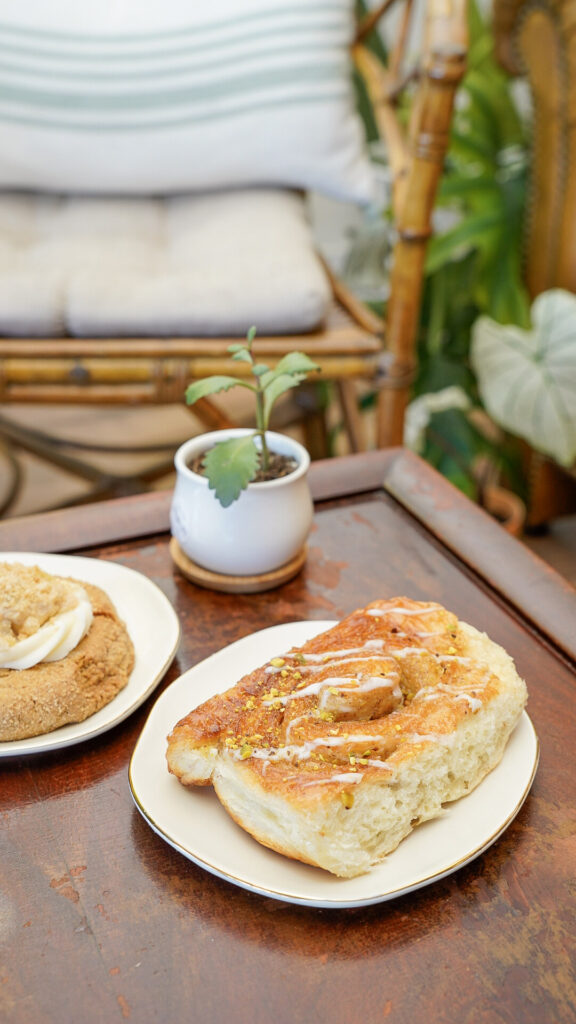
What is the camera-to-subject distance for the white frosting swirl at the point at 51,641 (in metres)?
0.62

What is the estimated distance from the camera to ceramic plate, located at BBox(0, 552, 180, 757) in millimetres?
594

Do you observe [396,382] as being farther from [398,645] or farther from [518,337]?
[398,645]

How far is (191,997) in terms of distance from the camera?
18.0 inches

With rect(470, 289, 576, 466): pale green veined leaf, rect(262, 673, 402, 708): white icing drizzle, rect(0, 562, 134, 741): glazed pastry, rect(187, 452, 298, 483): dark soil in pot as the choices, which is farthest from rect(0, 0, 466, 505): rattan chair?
rect(262, 673, 402, 708): white icing drizzle

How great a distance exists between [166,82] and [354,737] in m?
1.35

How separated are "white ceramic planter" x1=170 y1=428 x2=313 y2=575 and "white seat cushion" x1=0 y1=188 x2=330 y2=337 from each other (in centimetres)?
56

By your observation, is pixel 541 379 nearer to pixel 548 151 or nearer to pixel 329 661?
pixel 548 151

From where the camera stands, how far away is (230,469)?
0.72 meters

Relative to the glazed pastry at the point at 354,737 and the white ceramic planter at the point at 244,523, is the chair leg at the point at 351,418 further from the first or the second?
the glazed pastry at the point at 354,737

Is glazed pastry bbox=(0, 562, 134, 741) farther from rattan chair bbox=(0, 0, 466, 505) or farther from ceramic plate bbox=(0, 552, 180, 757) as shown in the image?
rattan chair bbox=(0, 0, 466, 505)

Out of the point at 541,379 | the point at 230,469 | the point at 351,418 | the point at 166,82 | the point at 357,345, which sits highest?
the point at 166,82

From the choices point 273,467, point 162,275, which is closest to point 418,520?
point 273,467

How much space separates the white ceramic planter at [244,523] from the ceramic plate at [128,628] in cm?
6

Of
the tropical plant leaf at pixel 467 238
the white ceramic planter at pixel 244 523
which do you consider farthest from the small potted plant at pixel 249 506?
the tropical plant leaf at pixel 467 238
